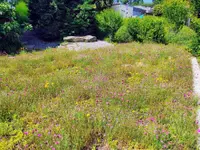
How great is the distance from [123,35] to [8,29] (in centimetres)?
654

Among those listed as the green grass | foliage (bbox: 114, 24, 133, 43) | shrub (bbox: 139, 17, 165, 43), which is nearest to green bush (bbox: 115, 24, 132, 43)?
foliage (bbox: 114, 24, 133, 43)

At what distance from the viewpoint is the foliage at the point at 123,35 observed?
11883mm

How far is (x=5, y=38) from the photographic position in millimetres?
9273

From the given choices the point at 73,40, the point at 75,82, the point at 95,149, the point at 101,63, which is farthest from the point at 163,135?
the point at 73,40

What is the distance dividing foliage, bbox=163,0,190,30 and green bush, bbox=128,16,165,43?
0.60 meters

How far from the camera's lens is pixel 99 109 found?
10.4 feet

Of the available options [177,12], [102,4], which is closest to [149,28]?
[177,12]

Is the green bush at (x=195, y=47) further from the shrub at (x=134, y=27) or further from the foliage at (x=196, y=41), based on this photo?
the shrub at (x=134, y=27)

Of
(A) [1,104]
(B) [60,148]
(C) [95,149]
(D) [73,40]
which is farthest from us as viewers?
(D) [73,40]

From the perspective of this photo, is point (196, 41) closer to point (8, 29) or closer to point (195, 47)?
point (195, 47)

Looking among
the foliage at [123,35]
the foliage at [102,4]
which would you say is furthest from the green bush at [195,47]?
the foliage at [102,4]

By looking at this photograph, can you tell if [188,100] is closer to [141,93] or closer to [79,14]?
[141,93]

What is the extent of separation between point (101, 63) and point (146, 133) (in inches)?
146

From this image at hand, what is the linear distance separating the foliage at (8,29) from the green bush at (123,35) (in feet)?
19.5
